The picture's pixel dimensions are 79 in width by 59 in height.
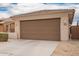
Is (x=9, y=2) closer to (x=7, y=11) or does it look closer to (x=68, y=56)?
(x=7, y=11)

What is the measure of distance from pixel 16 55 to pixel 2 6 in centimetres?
145

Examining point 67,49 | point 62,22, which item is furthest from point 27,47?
point 62,22

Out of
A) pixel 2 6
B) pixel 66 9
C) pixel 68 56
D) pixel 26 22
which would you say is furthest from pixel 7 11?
pixel 68 56

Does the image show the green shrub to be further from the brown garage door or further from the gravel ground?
the gravel ground

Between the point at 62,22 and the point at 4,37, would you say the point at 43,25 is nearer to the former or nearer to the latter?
the point at 62,22

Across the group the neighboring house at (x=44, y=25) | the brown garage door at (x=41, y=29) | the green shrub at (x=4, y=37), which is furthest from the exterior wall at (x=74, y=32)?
the green shrub at (x=4, y=37)

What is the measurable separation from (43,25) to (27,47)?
824 mm

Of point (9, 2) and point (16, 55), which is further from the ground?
point (9, 2)

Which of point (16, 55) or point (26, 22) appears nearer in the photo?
point (16, 55)

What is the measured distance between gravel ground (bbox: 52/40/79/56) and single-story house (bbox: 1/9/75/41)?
18 cm

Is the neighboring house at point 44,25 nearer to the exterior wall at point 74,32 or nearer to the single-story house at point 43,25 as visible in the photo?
the single-story house at point 43,25

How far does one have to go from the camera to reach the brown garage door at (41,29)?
6977mm

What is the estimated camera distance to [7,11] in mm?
6805

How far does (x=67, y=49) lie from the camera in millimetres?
6801
